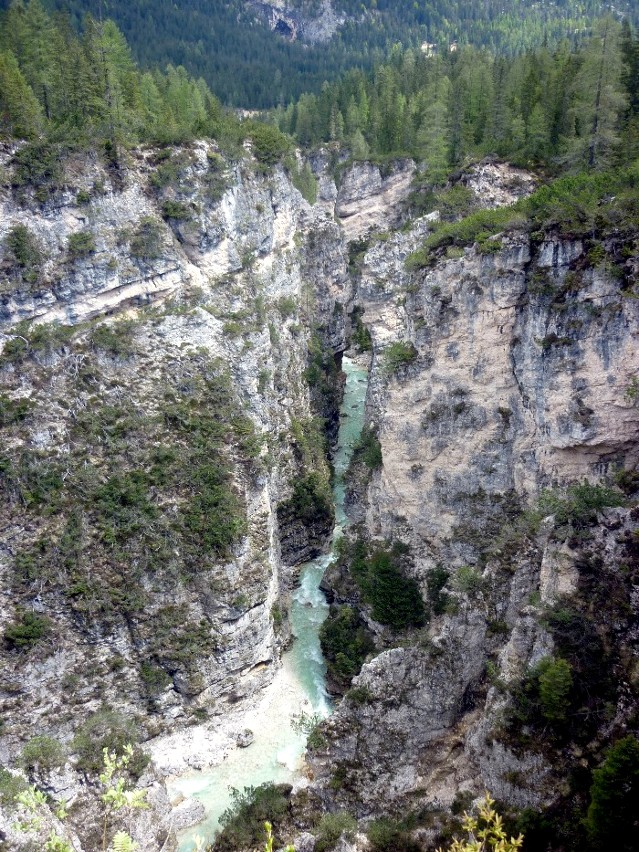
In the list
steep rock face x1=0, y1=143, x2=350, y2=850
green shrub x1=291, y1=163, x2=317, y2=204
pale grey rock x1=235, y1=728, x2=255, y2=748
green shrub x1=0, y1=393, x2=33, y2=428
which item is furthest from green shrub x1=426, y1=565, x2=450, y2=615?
green shrub x1=291, y1=163, x2=317, y2=204

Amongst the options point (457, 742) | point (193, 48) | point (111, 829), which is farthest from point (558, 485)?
point (193, 48)

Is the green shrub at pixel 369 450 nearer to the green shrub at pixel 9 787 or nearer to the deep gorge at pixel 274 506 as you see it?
the deep gorge at pixel 274 506

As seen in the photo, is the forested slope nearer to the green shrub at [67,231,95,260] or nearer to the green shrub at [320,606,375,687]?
the green shrub at [67,231,95,260]

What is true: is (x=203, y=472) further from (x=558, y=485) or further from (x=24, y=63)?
(x=24, y=63)

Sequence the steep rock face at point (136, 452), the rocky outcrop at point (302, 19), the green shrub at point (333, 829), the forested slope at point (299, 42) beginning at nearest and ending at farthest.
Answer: the green shrub at point (333, 829), the steep rock face at point (136, 452), the forested slope at point (299, 42), the rocky outcrop at point (302, 19)

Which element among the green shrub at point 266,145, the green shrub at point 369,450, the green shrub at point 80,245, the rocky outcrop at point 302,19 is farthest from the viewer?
the rocky outcrop at point 302,19

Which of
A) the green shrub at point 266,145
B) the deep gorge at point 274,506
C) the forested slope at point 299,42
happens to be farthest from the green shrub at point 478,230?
the forested slope at point 299,42

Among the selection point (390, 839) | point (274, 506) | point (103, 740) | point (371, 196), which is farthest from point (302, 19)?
point (390, 839)

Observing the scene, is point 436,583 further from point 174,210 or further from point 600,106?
point 600,106
